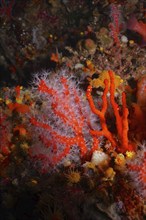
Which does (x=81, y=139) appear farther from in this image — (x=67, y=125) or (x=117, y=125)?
(x=117, y=125)

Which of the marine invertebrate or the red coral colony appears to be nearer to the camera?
the red coral colony

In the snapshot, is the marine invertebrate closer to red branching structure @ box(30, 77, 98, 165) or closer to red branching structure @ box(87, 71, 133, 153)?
red branching structure @ box(30, 77, 98, 165)

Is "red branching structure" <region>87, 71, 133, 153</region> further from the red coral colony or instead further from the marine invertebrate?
the marine invertebrate

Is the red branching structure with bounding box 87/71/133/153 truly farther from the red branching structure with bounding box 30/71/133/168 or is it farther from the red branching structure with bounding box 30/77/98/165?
the red branching structure with bounding box 30/77/98/165

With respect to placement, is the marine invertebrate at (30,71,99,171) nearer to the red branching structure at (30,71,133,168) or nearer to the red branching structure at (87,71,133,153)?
the red branching structure at (30,71,133,168)

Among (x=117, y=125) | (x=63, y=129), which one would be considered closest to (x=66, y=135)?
(x=63, y=129)

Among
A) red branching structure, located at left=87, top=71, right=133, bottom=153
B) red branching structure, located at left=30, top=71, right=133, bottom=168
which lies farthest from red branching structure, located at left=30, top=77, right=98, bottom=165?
red branching structure, located at left=87, top=71, right=133, bottom=153

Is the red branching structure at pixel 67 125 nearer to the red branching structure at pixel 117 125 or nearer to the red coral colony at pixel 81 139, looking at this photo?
the red coral colony at pixel 81 139

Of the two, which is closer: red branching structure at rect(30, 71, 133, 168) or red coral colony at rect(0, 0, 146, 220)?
Result: red coral colony at rect(0, 0, 146, 220)

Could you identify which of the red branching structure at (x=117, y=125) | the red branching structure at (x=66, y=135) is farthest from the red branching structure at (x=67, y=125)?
the red branching structure at (x=117, y=125)

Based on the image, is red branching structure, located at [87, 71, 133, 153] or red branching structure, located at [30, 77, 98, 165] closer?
red branching structure, located at [87, 71, 133, 153]

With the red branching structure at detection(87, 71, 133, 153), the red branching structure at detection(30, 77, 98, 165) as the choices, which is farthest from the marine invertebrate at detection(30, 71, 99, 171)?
the red branching structure at detection(87, 71, 133, 153)
